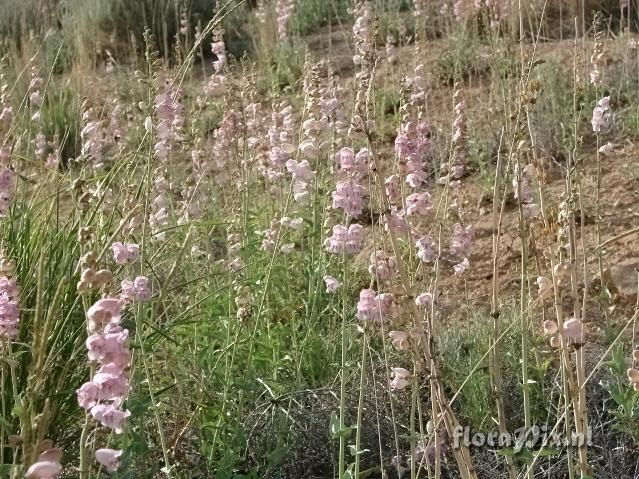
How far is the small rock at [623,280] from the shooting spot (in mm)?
3527

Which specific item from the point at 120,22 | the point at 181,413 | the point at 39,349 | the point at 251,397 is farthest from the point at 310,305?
the point at 120,22

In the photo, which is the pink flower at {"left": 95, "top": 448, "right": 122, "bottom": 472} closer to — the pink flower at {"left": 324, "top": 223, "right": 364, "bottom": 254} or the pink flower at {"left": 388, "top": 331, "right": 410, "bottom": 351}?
the pink flower at {"left": 388, "top": 331, "right": 410, "bottom": 351}

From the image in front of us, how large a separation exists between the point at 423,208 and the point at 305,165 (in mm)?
355

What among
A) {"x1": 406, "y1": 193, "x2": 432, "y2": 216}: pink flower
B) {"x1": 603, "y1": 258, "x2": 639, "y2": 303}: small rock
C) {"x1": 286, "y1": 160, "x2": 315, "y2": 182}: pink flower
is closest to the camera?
{"x1": 406, "y1": 193, "x2": 432, "y2": 216}: pink flower

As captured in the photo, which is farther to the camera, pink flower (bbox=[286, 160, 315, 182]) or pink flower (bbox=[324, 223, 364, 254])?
pink flower (bbox=[286, 160, 315, 182])

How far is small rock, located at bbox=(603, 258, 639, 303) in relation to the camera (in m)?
3.53

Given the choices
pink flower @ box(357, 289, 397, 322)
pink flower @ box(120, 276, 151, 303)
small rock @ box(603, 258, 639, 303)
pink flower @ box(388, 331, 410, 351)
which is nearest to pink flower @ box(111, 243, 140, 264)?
pink flower @ box(120, 276, 151, 303)

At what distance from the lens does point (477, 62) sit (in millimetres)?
6414

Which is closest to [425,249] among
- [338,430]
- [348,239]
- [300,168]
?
[348,239]

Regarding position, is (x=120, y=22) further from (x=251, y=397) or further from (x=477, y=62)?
(x=251, y=397)

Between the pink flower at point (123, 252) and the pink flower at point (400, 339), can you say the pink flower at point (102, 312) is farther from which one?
the pink flower at point (123, 252)

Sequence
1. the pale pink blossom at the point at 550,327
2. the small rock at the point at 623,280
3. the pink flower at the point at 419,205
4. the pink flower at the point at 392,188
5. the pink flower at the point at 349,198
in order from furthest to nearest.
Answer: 1. the small rock at the point at 623,280
2. the pink flower at the point at 419,205
3. the pink flower at the point at 392,188
4. the pink flower at the point at 349,198
5. the pale pink blossom at the point at 550,327

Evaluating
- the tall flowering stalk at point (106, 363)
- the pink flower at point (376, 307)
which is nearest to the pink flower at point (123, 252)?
the pink flower at point (376, 307)

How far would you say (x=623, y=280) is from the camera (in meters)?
3.60
